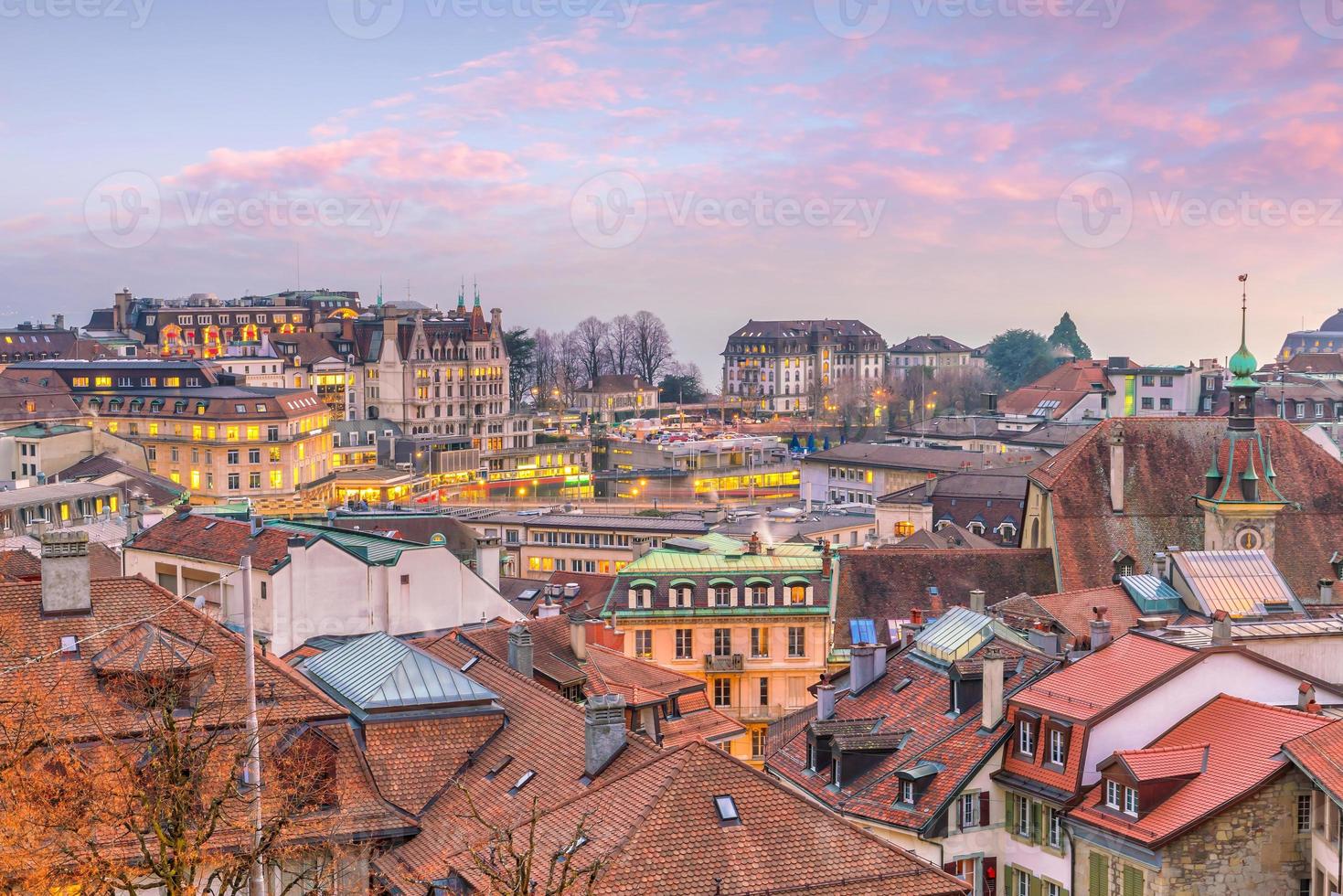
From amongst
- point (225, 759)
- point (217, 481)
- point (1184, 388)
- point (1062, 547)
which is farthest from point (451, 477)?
point (225, 759)

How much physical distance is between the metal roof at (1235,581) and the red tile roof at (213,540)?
2869 cm

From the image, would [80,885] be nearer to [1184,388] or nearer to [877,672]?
[877,672]

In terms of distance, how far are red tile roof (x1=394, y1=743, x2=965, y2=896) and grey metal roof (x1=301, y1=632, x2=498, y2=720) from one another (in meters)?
5.55

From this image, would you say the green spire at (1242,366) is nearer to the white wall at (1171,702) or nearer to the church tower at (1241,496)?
the church tower at (1241,496)

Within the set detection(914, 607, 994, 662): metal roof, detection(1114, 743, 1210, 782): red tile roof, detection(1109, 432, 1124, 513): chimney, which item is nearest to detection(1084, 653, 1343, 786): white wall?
detection(1114, 743, 1210, 782): red tile roof

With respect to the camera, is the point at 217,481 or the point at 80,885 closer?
the point at 80,885

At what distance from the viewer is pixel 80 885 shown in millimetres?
27750

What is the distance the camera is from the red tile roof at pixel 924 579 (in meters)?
66.8

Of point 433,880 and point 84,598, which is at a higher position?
point 84,598

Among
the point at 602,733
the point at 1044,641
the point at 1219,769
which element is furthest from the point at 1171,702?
the point at 602,733

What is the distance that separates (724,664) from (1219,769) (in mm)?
29474

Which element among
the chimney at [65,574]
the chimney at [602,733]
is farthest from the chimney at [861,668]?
the chimney at [65,574]

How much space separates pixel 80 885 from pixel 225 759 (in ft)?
14.8

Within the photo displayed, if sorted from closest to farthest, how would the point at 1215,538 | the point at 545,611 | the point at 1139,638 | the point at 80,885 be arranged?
the point at 80,885, the point at 1139,638, the point at 545,611, the point at 1215,538
